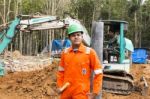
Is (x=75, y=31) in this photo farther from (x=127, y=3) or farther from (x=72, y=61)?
(x=127, y=3)

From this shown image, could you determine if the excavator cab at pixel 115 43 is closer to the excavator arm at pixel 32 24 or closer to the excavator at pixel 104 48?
the excavator at pixel 104 48

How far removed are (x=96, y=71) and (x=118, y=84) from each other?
777 centimetres

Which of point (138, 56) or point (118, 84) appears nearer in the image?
point (118, 84)

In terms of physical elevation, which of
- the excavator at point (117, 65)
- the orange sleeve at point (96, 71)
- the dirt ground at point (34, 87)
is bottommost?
the dirt ground at point (34, 87)

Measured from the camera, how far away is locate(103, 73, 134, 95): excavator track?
12555mm

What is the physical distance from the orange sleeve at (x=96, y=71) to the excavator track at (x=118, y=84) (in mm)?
7509

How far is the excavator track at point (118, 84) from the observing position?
12555mm

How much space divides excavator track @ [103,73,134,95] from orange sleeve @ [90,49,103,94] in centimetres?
751

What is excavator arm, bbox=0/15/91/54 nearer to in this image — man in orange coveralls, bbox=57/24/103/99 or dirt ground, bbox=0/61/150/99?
dirt ground, bbox=0/61/150/99

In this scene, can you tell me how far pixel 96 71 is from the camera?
5.01 meters

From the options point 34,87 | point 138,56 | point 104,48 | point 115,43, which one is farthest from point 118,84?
point 138,56

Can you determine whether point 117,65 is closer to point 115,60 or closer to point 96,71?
point 115,60

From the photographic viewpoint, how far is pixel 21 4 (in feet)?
137

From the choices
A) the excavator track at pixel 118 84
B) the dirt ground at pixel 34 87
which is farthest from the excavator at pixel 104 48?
the dirt ground at pixel 34 87
